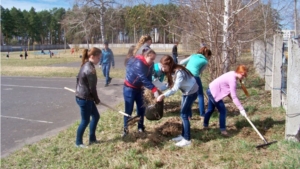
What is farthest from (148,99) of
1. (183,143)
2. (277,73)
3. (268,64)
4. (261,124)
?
(268,64)

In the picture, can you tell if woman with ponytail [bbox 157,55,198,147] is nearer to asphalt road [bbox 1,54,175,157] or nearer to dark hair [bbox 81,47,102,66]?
dark hair [bbox 81,47,102,66]

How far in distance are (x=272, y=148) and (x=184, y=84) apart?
1.61m

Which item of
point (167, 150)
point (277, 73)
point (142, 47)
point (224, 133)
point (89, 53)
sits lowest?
point (167, 150)

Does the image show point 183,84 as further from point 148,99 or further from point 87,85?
point 87,85

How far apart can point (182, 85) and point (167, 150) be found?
1.03 m

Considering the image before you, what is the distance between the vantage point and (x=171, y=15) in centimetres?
723

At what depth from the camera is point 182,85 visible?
4.31 meters

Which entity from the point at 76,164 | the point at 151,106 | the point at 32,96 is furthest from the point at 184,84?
the point at 32,96

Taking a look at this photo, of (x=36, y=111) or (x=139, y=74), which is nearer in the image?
(x=139, y=74)

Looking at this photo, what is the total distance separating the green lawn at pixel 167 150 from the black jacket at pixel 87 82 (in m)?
0.87

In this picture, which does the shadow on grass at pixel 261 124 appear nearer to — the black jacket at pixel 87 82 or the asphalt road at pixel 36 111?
the black jacket at pixel 87 82

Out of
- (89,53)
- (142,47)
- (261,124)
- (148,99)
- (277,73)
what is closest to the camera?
(89,53)

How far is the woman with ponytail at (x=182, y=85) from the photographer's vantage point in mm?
4203

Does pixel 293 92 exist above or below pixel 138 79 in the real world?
below
